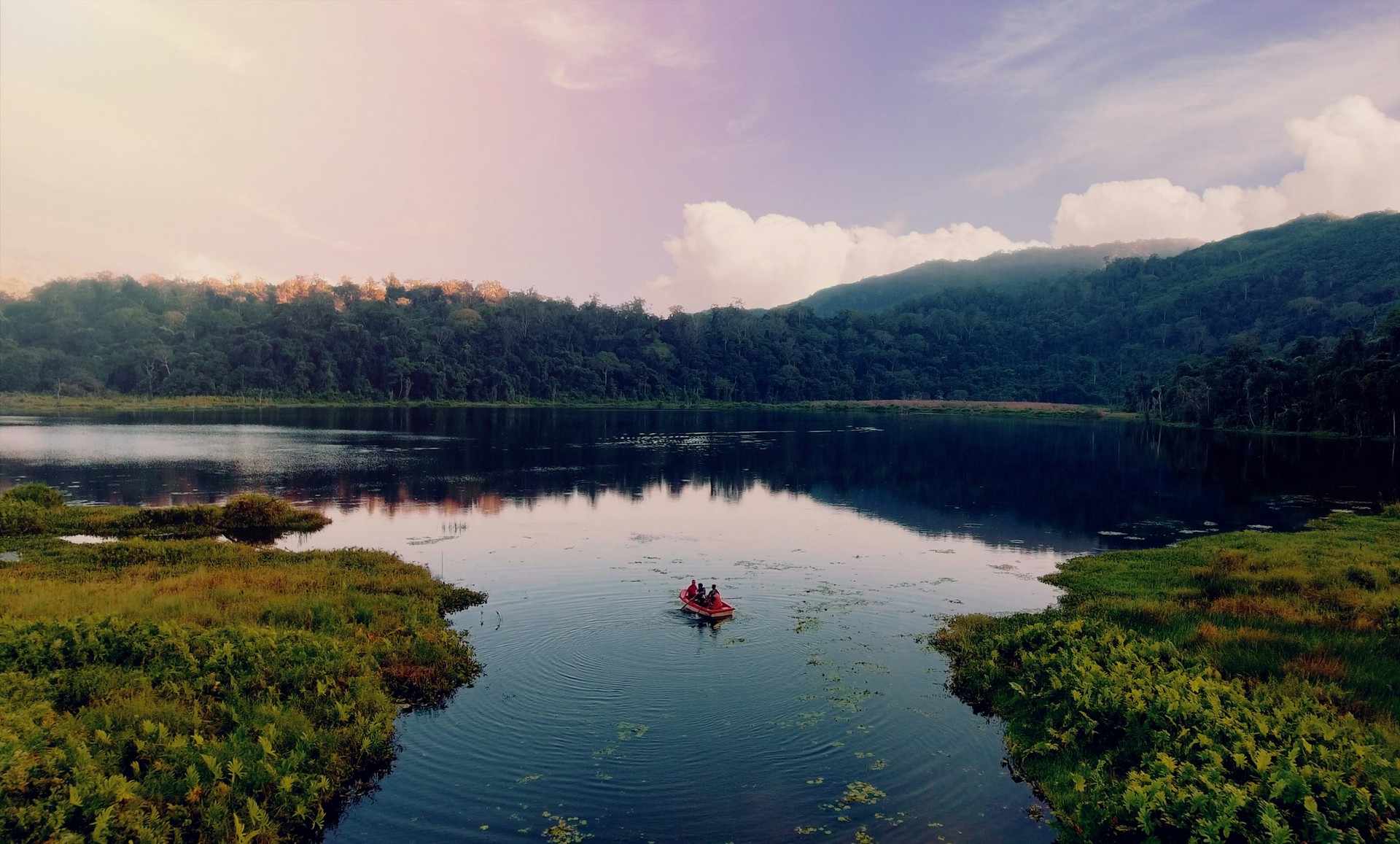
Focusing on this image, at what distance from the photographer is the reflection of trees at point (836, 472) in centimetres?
6034

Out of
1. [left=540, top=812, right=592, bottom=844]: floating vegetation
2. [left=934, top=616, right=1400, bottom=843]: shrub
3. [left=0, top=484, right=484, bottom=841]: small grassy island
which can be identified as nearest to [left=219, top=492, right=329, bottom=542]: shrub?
[left=0, top=484, right=484, bottom=841]: small grassy island

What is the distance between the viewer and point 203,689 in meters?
18.3

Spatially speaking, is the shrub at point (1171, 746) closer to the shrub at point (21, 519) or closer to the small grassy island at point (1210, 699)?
the small grassy island at point (1210, 699)

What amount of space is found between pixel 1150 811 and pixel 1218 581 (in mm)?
22689

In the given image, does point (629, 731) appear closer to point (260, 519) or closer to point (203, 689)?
point (203, 689)

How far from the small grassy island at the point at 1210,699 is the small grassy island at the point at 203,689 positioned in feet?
52.8

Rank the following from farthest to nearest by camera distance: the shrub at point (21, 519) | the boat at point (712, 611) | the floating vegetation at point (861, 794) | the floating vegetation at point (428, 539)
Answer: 1. the floating vegetation at point (428, 539)
2. the shrub at point (21, 519)
3. the boat at point (712, 611)
4. the floating vegetation at point (861, 794)

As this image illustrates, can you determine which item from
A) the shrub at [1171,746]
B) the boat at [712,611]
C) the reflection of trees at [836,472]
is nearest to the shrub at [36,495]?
the reflection of trees at [836,472]

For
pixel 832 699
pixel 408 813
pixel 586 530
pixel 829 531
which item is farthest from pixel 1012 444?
pixel 408 813

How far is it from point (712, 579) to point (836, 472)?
1963 inches

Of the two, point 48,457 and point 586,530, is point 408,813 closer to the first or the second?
point 586,530

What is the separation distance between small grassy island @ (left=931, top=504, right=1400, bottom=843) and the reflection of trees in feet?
81.5

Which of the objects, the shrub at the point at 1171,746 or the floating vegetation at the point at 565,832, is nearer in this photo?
the shrub at the point at 1171,746

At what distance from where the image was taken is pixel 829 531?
50.3 metres
